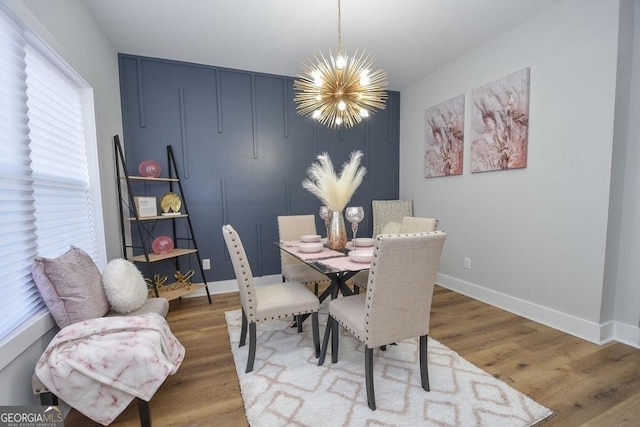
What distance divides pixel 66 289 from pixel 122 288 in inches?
12.6

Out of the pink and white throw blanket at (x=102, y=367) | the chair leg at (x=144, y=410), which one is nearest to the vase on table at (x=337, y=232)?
the pink and white throw blanket at (x=102, y=367)

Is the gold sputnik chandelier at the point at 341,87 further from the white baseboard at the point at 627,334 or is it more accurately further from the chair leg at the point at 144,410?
the white baseboard at the point at 627,334

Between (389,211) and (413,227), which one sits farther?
(389,211)

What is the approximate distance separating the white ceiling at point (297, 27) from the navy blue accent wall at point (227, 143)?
0.90 ft

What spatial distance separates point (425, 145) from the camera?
3.59 meters

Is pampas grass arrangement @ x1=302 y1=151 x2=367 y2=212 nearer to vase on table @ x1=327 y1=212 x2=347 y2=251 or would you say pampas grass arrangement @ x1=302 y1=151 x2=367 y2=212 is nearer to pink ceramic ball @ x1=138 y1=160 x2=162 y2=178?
vase on table @ x1=327 y1=212 x2=347 y2=251

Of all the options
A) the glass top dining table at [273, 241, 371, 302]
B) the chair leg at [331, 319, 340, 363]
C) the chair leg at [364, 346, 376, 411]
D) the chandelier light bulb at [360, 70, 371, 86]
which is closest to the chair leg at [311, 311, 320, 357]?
the chair leg at [331, 319, 340, 363]

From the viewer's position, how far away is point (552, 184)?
229cm

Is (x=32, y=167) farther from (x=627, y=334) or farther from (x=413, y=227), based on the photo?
(x=627, y=334)

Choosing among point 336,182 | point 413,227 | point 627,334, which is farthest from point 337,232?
point 627,334

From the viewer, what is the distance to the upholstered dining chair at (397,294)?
1.31m

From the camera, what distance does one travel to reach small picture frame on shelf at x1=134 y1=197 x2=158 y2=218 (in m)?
2.68

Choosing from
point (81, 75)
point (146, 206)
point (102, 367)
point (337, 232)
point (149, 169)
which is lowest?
point (102, 367)

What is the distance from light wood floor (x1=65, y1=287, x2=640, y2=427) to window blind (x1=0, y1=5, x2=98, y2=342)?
84 centimetres
